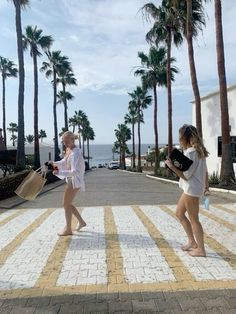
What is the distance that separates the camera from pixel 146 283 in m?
4.70

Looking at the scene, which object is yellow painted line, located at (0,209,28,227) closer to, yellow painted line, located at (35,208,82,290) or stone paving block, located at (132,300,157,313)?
yellow painted line, located at (35,208,82,290)

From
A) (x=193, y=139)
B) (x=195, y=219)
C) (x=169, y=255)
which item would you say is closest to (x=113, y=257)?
(x=169, y=255)

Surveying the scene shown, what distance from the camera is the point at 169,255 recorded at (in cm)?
581

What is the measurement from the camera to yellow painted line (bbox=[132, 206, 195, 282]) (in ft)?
16.1

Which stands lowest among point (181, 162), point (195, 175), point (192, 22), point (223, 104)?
point (195, 175)

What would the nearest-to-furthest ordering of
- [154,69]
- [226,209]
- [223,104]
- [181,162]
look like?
[181,162] → [226,209] → [223,104] → [154,69]

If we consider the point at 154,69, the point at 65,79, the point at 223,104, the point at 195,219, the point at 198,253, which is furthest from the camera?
the point at 65,79

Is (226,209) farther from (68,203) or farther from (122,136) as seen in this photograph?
(122,136)

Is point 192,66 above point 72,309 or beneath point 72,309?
above

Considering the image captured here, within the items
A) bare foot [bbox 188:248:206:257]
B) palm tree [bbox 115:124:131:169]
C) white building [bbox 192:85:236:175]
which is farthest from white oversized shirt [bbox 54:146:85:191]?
palm tree [bbox 115:124:131:169]

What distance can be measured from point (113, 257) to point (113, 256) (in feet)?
0.18

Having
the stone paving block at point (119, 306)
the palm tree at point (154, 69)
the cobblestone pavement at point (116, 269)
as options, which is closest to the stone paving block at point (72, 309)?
the cobblestone pavement at point (116, 269)

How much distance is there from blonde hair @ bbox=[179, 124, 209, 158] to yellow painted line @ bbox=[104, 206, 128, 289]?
5.73 ft

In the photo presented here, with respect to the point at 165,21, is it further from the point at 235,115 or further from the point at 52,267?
the point at 52,267
